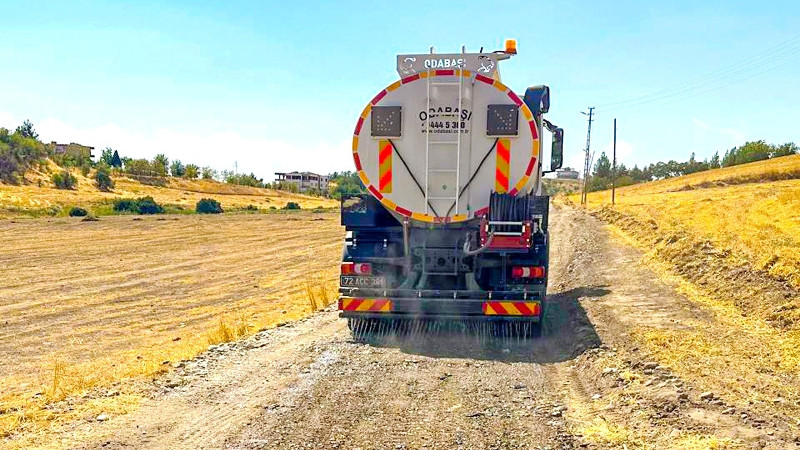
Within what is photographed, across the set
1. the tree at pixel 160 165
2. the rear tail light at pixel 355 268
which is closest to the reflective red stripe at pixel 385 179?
the rear tail light at pixel 355 268

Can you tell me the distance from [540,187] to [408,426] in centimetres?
603

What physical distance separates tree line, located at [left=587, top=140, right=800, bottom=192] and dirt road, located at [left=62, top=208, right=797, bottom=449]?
87334 millimetres

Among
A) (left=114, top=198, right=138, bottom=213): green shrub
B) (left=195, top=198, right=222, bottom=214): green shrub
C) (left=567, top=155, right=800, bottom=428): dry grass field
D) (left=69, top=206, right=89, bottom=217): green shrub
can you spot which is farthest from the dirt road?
(left=195, top=198, right=222, bottom=214): green shrub

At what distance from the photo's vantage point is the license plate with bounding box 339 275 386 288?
938 centimetres

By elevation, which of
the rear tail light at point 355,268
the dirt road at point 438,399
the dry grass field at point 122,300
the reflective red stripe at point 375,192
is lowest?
the dry grass field at point 122,300

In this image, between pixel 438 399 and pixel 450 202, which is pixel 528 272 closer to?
pixel 450 202

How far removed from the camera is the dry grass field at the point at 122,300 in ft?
24.8

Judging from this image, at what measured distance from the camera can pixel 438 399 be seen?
6402 millimetres

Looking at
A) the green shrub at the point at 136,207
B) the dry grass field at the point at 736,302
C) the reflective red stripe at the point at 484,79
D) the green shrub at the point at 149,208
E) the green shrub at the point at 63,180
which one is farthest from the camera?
the green shrub at the point at 63,180

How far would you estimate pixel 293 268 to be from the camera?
2384 centimetres

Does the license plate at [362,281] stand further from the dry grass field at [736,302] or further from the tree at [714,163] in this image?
the tree at [714,163]

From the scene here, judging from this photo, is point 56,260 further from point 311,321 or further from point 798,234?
point 798,234

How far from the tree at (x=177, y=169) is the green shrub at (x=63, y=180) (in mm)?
33572

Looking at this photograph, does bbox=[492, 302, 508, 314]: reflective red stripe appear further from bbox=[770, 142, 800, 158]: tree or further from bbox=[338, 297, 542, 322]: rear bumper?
bbox=[770, 142, 800, 158]: tree
